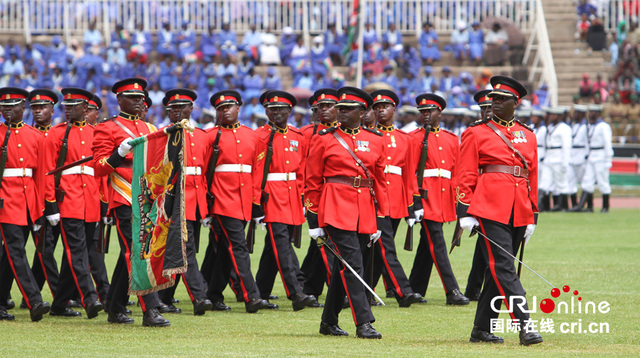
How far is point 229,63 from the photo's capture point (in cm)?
3039

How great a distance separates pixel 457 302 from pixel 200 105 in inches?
747

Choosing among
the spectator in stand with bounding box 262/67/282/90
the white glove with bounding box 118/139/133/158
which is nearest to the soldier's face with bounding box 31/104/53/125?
the white glove with bounding box 118/139/133/158

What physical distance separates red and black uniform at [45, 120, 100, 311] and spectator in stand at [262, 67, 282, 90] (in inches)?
736

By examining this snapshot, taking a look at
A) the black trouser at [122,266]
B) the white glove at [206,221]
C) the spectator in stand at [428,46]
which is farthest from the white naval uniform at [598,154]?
the black trouser at [122,266]

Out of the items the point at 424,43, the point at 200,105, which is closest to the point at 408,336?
the point at 200,105

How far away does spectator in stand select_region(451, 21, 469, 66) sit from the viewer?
105 ft

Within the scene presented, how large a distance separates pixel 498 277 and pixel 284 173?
3.64m

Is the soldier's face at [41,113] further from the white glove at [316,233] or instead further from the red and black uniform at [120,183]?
the white glove at [316,233]

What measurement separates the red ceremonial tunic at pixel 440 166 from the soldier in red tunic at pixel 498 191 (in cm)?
274

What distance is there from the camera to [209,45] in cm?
3162

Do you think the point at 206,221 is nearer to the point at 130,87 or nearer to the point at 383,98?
the point at 130,87

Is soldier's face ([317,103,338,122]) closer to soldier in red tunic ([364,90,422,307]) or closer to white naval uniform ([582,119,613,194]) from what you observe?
soldier in red tunic ([364,90,422,307])

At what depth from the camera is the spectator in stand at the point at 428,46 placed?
31.7 m

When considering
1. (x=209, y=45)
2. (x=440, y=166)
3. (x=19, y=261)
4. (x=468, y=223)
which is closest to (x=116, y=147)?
(x=19, y=261)
